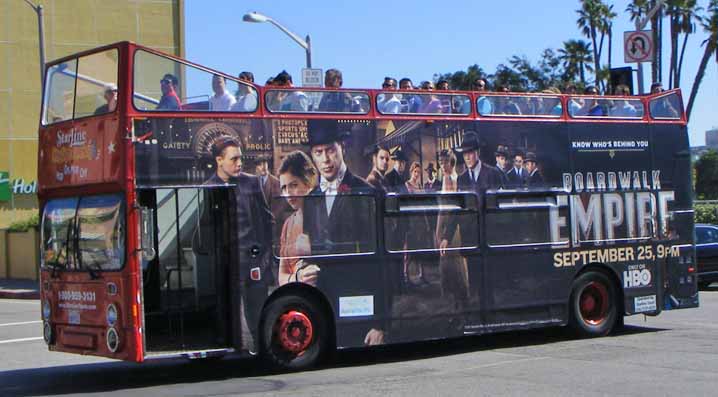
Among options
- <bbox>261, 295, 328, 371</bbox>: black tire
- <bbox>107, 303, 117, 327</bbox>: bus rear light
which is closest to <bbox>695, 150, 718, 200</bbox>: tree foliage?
<bbox>261, 295, 328, 371</bbox>: black tire

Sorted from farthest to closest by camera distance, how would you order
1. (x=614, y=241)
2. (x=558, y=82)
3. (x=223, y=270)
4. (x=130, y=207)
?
1. (x=558, y=82)
2. (x=614, y=241)
3. (x=223, y=270)
4. (x=130, y=207)

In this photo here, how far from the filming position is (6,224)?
4150cm

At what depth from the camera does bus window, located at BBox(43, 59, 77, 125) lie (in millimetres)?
11953

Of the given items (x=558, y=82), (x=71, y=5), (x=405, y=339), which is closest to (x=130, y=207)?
(x=405, y=339)

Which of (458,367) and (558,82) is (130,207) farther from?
(558,82)

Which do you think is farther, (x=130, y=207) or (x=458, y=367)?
(x=458, y=367)

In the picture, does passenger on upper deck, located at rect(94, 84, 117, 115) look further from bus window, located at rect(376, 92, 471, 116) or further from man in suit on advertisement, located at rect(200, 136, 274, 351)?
bus window, located at rect(376, 92, 471, 116)

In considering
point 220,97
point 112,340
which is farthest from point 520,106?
point 112,340

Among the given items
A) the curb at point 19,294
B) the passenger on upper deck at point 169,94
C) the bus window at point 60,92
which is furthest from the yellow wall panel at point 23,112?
the passenger on upper deck at point 169,94

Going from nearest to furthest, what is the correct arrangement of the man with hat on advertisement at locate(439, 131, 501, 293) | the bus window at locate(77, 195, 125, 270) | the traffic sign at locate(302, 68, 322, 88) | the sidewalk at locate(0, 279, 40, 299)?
the bus window at locate(77, 195, 125, 270) < the man with hat on advertisement at locate(439, 131, 501, 293) < the traffic sign at locate(302, 68, 322, 88) < the sidewalk at locate(0, 279, 40, 299)

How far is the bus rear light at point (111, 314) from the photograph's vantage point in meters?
11.1

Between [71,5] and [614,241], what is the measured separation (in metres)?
31.8

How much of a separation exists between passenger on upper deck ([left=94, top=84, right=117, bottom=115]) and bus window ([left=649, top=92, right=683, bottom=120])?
27.8 ft

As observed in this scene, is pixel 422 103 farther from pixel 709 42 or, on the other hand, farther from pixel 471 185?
pixel 709 42
